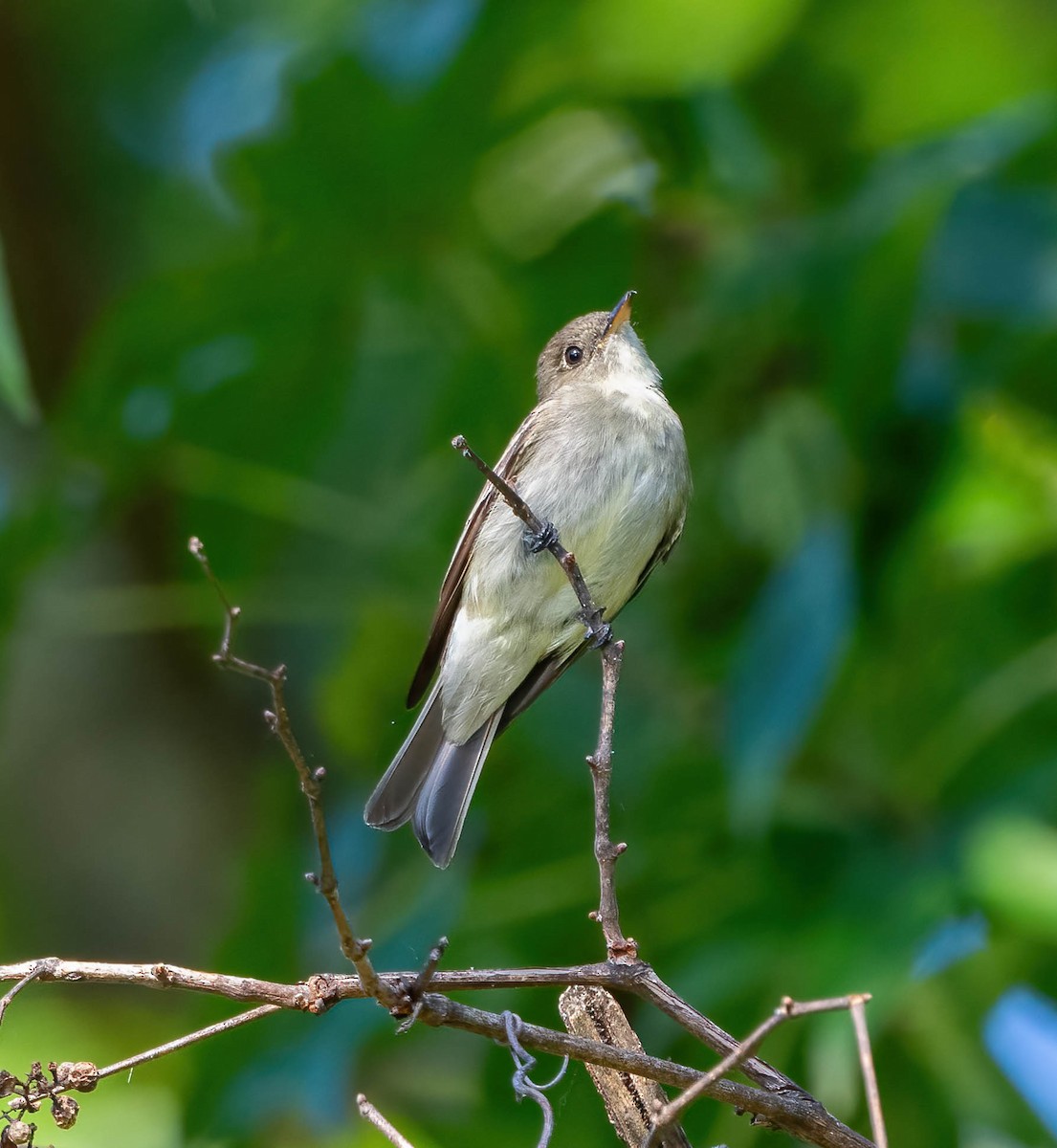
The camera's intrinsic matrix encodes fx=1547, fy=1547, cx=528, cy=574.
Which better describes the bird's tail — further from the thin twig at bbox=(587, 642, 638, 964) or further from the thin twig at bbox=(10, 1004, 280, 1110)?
the thin twig at bbox=(10, 1004, 280, 1110)

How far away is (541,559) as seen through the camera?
4.24m

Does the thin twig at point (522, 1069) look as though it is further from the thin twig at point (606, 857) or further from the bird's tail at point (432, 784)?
the bird's tail at point (432, 784)

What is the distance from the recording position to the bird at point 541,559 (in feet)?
13.5

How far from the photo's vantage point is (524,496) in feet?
13.8

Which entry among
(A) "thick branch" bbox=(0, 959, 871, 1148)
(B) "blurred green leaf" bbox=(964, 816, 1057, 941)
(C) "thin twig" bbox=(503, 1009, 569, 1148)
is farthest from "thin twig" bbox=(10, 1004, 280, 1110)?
(B) "blurred green leaf" bbox=(964, 816, 1057, 941)

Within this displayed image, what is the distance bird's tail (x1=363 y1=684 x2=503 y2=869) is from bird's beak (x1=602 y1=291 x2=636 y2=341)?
3.77 ft

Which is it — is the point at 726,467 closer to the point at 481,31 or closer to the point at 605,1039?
the point at 481,31

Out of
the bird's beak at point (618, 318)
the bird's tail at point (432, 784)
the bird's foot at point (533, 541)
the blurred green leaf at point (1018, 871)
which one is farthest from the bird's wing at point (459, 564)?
the blurred green leaf at point (1018, 871)

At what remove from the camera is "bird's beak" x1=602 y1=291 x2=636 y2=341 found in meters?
4.44

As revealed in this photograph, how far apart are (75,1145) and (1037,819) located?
3.29 metres

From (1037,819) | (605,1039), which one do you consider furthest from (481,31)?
(605,1039)

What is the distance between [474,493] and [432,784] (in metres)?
1.14

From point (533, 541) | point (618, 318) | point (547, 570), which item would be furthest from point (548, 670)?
point (618, 318)

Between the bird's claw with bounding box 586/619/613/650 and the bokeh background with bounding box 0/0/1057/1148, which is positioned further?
the bokeh background with bounding box 0/0/1057/1148
